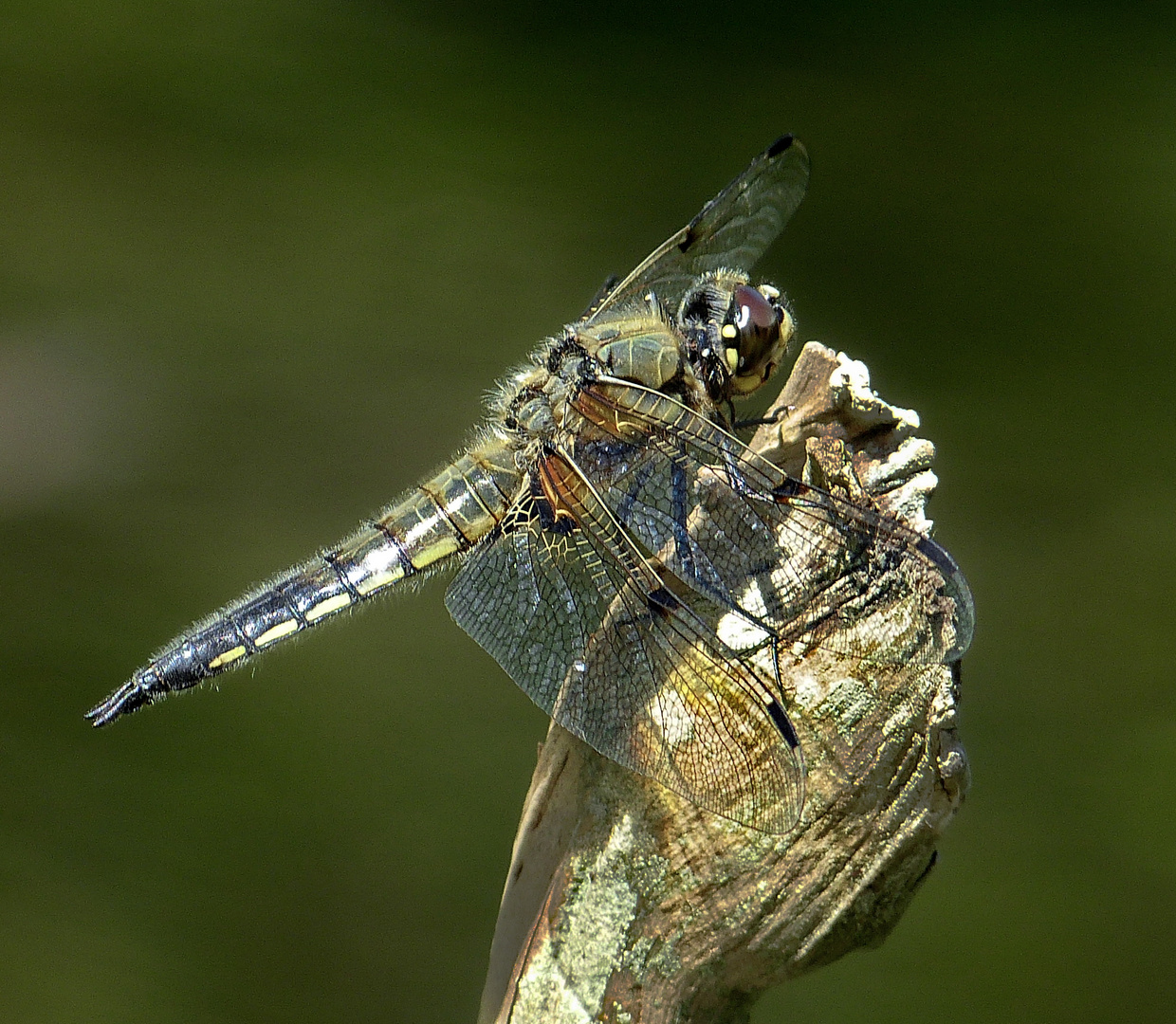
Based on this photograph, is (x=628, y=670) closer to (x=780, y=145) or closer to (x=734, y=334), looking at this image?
(x=734, y=334)

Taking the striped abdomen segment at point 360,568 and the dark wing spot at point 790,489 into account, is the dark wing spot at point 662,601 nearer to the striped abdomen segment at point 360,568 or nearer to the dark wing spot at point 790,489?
the dark wing spot at point 790,489

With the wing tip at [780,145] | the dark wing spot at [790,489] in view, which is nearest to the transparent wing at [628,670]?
the dark wing spot at [790,489]

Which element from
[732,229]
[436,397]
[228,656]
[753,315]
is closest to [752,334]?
[753,315]

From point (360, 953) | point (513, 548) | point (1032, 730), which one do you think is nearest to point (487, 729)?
point (360, 953)

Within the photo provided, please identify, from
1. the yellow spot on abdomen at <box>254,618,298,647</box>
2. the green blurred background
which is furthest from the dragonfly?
the green blurred background

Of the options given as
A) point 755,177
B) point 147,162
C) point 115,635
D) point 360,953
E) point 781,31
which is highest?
point 147,162

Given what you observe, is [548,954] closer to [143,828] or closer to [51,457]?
[143,828]
